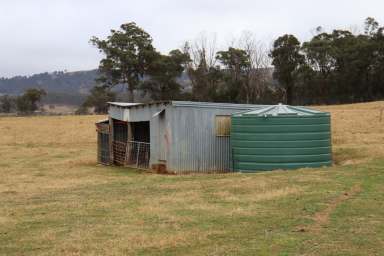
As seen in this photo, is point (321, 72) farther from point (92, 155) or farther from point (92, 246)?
point (92, 246)

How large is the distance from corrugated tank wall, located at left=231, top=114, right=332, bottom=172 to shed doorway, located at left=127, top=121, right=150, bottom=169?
450 centimetres

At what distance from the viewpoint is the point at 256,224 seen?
30.3ft

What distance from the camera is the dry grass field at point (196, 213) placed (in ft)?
25.9

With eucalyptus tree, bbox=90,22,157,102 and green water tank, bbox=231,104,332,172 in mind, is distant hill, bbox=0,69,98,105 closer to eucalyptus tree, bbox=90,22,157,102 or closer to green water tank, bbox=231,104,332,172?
eucalyptus tree, bbox=90,22,157,102

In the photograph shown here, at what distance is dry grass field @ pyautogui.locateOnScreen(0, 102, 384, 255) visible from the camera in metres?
7.88

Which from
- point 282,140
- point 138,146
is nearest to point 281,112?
point 282,140

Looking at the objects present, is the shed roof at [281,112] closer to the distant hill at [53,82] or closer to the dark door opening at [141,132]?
the dark door opening at [141,132]

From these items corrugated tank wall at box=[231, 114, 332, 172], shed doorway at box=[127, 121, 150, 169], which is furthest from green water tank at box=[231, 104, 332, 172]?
shed doorway at box=[127, 121, 150, 169]

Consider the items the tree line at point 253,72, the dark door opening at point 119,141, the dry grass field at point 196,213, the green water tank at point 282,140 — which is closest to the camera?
the dry grass field at point 196,213

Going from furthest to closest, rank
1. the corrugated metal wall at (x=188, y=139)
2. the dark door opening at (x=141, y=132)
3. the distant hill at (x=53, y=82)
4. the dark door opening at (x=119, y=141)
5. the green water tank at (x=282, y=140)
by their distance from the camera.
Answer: the distant hill at (x=53, y=82), the dark door opening at (x=141, y=132), the dark door opening at (x=119, y=141), the corrugated metal wall at (x=188, y=139), the green water tank at (x=282, y=140)

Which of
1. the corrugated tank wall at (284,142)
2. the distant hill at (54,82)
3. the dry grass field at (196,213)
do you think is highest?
the distant hill at (54,82)

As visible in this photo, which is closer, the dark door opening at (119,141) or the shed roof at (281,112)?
the shed roof at (281,112)

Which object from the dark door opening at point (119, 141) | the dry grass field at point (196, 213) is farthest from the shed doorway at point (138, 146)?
the dry grass field at point (196, 213)

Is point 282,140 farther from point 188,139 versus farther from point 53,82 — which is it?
point 53,82
